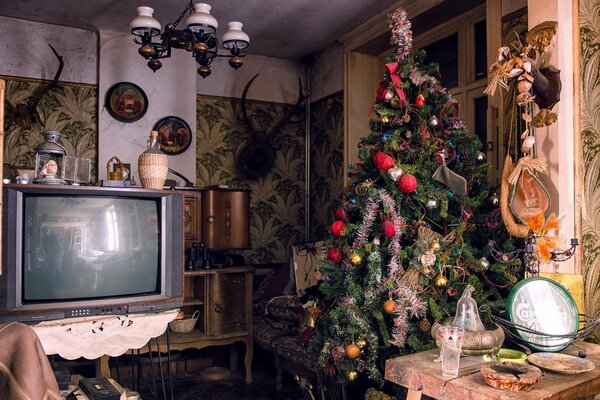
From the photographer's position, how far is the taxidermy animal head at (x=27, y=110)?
3713 mm

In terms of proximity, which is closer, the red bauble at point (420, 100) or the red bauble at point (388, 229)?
the red bauble at point (388, 229)

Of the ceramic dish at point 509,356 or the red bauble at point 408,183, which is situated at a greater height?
the red bauble at point 408,183

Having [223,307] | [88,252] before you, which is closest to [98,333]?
[88,252]

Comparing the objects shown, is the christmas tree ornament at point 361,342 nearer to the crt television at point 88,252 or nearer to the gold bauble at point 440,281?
the gold bauble at point 440,281

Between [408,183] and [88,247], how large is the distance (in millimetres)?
1510

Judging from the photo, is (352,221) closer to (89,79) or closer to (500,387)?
(500,387)

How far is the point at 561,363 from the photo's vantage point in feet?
4.91

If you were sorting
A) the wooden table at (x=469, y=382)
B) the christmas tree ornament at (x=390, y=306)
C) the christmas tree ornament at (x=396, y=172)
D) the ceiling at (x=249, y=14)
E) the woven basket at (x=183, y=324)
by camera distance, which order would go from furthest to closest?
the ceiling at (x=249, y=14) → the woven basket at (x=183, y=324) → the christmas tree ornament at (x=396, y=172) → the christmas tree ornament at (x=390, y=306) → the wooden table at (x=469, y=382)

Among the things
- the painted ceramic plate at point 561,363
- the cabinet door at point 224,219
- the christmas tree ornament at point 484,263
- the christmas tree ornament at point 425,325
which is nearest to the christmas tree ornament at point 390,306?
the christmas tree ornament at point 425,325

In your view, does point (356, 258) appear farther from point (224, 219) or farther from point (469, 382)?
point (224, 219)

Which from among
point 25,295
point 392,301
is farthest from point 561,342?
point 25,295

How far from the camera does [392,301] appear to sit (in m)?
2.12

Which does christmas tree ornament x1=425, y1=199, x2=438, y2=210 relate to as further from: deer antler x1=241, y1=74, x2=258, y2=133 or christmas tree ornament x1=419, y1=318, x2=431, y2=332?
deer antler x1=241, y1=74, x2=258, y2=133

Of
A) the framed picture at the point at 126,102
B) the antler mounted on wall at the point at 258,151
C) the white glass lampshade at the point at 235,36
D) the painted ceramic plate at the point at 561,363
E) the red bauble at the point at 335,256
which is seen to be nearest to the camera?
the painted ceramic plate at the point at 561,363
